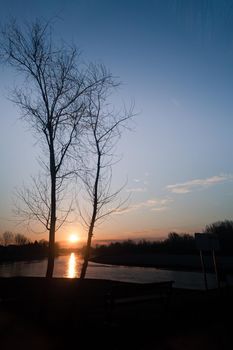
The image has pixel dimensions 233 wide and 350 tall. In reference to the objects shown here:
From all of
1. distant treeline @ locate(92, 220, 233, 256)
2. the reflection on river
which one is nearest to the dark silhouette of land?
distant treeline @ locate(92, 220, 233, 256)

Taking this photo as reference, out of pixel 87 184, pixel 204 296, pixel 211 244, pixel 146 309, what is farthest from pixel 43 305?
pixel 211 244

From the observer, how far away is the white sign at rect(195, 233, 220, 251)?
14531 millimetres

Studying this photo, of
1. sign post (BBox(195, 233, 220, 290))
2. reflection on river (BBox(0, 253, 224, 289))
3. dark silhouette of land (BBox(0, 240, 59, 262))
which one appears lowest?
reflection on river (BBox(0, 253, 224, 289))

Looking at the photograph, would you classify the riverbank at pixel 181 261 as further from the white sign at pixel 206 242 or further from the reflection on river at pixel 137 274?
the white sign at pixel 206 242

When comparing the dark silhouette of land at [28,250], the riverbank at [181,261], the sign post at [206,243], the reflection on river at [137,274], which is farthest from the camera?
the dark silhouette of land at [28,250]

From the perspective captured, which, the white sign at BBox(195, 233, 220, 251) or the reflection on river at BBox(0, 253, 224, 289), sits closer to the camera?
the white sign at BBox(195, 233, 220, 251)

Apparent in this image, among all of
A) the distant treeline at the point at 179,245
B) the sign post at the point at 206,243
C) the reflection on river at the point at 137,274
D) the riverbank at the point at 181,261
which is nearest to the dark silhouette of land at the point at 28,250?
the distant treeline at the point at 179,245

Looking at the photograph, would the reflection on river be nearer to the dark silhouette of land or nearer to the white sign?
the white sign

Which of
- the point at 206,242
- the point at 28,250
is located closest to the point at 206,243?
the point at 206,242

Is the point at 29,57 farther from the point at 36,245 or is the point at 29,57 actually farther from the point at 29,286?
the point at 36,245

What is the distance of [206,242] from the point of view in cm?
1473

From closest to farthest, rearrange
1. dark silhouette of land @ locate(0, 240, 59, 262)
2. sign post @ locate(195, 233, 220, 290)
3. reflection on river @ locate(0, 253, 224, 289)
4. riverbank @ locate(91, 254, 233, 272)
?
sign post @ locate(195, 233, 220, 290) < reflection on river @ locate(0, 253, 224, 289) < riverbank @ locate(91, 254, 233, 272) < dark silhouette of land @ locate(0, 240, 59, 262)

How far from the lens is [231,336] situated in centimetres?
749

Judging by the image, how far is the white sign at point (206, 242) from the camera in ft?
47.7
